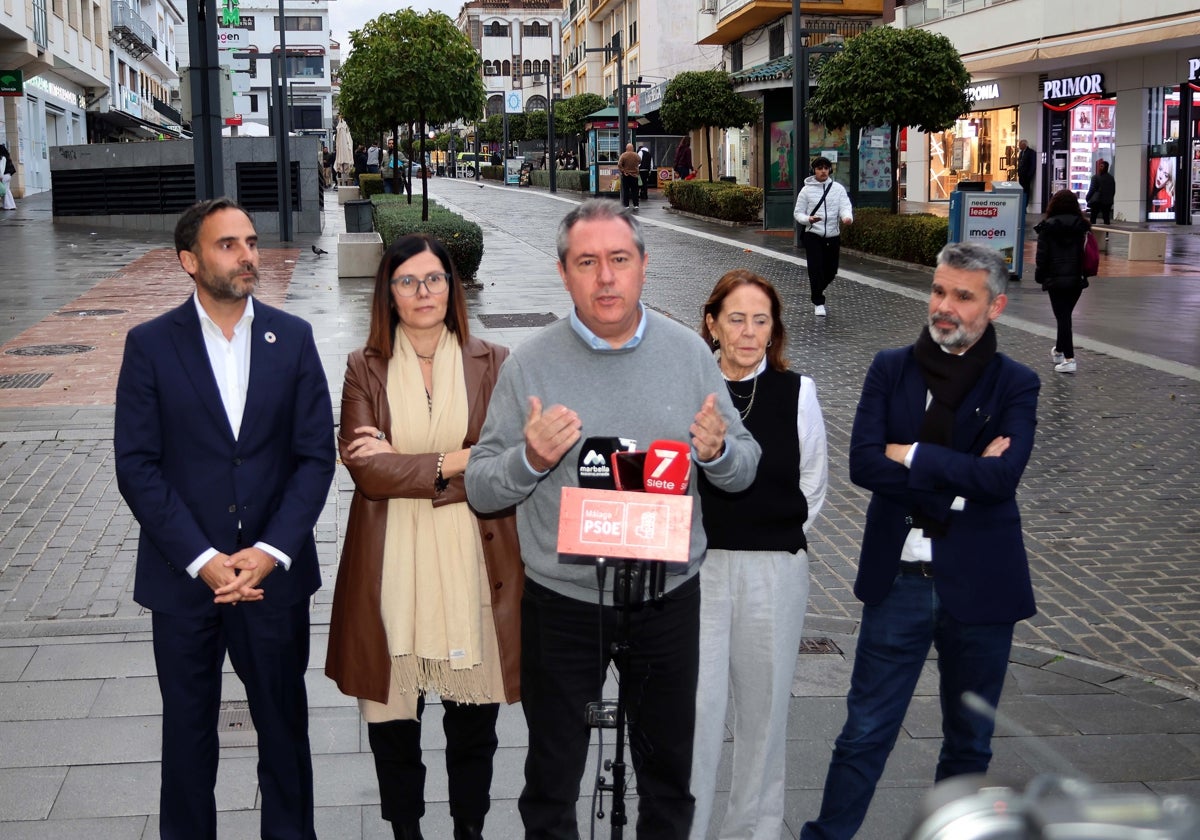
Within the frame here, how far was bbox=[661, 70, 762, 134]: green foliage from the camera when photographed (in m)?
37.2

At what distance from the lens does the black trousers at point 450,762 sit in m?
3.98

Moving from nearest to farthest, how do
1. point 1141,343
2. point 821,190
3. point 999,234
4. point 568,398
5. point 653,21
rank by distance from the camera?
point 568,398
point 1141,343
point 821,190
point 999,234
point 653,21

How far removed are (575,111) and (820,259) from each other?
168 ft

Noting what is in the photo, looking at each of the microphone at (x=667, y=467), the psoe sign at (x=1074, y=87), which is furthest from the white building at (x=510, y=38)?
the microphone at (x=667, y=467)

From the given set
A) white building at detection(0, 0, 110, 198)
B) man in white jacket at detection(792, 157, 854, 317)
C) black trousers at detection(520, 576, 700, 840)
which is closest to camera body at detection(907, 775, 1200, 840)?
black trousers at detection(520, 576, 700, 840)

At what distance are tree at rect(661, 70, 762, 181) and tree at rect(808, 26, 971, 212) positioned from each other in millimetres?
13148

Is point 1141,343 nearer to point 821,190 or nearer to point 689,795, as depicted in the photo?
point 821,190

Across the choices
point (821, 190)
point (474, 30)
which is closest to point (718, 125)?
point (821, 190)

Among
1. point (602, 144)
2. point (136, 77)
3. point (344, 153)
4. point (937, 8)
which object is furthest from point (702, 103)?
point (136, 77)

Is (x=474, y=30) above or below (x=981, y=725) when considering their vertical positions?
above

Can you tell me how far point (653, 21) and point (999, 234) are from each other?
177 ft

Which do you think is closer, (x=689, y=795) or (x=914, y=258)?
(x=689, y=795)

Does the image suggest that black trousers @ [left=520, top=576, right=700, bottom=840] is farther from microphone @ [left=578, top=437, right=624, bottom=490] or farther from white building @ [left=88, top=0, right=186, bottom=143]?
white building @ [left=88, top=0, right=186, bottom=143]

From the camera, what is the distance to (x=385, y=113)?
22859mm
